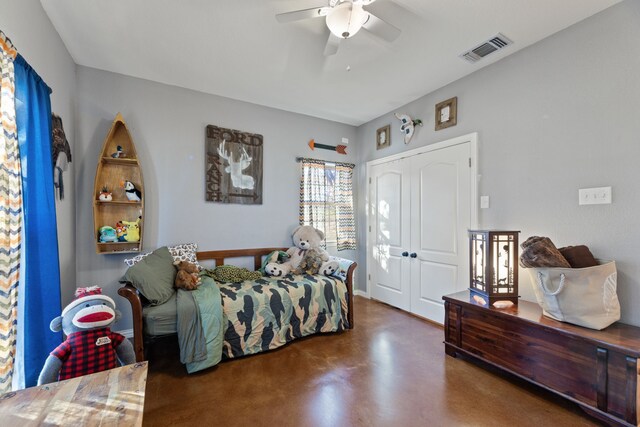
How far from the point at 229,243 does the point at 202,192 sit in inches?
26.0

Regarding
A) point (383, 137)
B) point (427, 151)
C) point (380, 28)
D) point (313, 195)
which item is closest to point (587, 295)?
point (427, 151)

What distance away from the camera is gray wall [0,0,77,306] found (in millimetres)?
1524

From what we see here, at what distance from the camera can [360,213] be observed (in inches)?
167

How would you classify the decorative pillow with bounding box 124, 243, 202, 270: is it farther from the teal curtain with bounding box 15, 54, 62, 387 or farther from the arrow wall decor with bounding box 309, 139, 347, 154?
the arrow wall decor with bounding box 309, 139, 347, 154

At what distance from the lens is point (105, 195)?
2.56m

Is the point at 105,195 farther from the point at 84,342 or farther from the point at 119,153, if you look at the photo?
the point at 84,342

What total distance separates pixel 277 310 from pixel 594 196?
2.60 meters

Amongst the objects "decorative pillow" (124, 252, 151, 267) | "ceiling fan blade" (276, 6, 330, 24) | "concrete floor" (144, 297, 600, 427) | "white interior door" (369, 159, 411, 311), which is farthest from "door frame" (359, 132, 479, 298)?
"decorative pillow" (124, 252, 151, 267)

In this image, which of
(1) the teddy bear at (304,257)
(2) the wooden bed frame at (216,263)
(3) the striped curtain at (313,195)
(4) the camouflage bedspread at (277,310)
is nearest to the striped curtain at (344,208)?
(3) the striped curtain at (313,195)

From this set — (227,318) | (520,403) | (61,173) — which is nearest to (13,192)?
(61,173)

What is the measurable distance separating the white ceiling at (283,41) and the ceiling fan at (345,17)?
0.72 feet

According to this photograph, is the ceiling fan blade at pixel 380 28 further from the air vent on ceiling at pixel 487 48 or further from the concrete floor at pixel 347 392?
the concrete floor at pixel 347 392

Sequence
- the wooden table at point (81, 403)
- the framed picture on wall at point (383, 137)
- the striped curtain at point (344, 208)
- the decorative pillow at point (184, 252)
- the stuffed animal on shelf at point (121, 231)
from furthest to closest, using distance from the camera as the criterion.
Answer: the striped curtain at point (344, 208)
the framed picture on wall at point (383, 137)
the decorative pillow at point (184, 252)
the stuffed animal on shelf at point (121, 231)
the wooden table at point (81, 403)

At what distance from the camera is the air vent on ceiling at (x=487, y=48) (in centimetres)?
223
